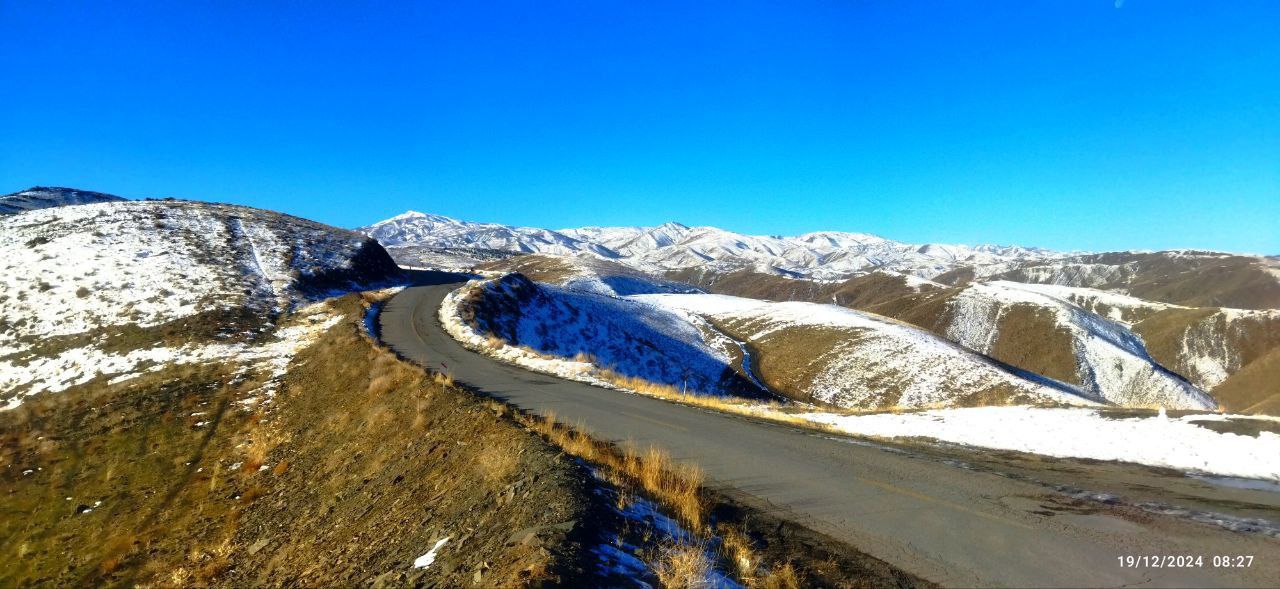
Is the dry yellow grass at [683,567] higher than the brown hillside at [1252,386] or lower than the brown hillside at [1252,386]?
higher

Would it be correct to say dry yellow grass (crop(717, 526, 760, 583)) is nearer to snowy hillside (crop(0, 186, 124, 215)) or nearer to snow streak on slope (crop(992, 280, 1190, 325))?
snowy hillside (crop(0, 186, 124, 215))

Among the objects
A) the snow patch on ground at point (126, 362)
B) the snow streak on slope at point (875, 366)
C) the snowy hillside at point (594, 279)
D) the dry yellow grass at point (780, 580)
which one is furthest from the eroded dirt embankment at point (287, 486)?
the snowy hillside at point (594, 279)

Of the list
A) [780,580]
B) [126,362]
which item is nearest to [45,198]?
[126,362]

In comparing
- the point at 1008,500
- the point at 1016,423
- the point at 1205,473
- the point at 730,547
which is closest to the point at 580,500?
the point at 730,547

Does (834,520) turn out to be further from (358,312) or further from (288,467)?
(358,312)

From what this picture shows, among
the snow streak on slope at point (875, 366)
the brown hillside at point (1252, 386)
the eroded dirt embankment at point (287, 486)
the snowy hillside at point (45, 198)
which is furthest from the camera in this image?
the snowy hillside at point (45, 198)

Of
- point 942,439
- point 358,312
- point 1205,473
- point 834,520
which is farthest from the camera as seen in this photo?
point 358,312

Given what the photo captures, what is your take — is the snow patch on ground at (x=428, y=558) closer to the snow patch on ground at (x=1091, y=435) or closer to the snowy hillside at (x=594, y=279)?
the snow patch on ground at (x=1091, y=435)
